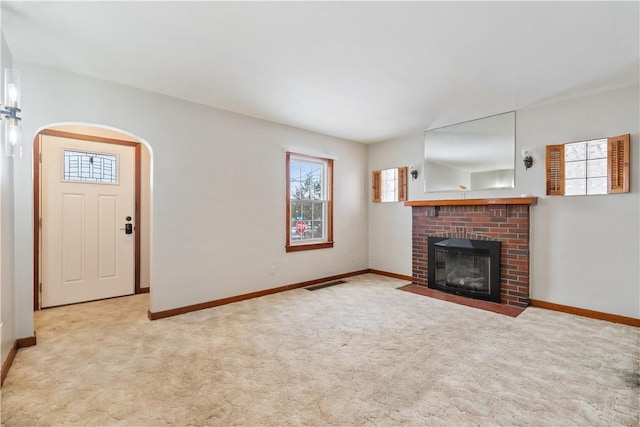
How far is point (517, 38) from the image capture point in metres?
2.30

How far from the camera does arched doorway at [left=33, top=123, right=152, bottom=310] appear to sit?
144 inches

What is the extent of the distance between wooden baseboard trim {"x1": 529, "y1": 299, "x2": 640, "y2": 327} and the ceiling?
7.78 feet

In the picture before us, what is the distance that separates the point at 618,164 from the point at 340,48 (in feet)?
10.2

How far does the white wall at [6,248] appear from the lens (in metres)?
2.19

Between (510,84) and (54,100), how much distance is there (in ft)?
14.3

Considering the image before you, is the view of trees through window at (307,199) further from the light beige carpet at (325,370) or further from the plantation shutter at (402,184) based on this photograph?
the light beige carpet at (325,370)

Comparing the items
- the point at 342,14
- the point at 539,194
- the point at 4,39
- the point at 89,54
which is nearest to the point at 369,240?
the point at 539,194

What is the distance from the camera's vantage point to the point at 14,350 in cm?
246

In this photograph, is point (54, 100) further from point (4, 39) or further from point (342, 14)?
point (342, 14)

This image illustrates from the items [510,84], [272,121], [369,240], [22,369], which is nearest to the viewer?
[22,369]

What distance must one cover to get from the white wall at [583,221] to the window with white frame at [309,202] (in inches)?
96.9

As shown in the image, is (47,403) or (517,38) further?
(517,38)

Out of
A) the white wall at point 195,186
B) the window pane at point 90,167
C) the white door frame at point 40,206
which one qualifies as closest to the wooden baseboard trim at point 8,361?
the white wall at point 195,186

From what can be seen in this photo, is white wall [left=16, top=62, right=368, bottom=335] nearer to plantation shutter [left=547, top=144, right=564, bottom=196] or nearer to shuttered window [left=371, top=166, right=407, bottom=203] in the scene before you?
shuttered window [left=371, top=166, right=407, bottom=203]
